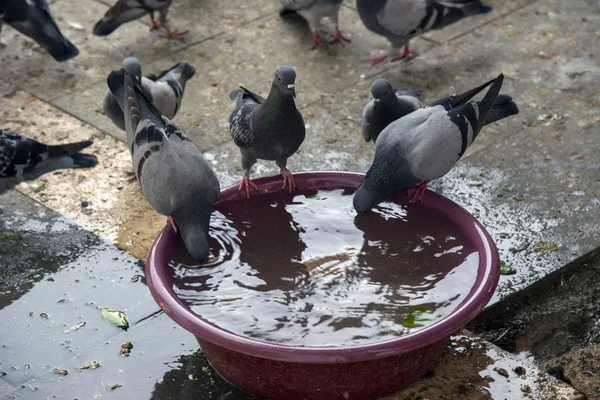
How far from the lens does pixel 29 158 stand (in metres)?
4.97

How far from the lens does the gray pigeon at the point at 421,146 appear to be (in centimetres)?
434

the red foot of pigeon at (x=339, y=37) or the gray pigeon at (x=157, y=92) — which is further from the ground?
the gray pigeon at (x=157, y=92)

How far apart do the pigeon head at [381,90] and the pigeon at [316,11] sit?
228 centimetres

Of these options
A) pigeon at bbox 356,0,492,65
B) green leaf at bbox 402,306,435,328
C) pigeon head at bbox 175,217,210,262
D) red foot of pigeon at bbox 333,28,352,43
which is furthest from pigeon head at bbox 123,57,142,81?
green leaf at bbox 402,306,435,328

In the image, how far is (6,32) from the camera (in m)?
7.79

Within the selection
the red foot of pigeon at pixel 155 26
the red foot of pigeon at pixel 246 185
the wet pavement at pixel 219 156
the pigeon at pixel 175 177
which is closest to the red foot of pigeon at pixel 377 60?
the wet pavement at pixel 219 156

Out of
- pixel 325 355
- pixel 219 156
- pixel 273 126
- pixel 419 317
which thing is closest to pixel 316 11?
pixel 219 156

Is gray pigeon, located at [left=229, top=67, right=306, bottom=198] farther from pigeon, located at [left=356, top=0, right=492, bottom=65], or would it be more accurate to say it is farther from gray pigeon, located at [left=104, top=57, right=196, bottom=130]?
pigeon, located at [left=356, top=0, right=492, bottom=65]

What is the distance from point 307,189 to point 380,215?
431 mm

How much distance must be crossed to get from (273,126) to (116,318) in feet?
4.33

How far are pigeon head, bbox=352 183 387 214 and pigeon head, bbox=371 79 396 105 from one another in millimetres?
894

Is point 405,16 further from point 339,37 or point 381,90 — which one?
point 381,90

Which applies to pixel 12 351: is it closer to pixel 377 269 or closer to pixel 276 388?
pixel 276 388

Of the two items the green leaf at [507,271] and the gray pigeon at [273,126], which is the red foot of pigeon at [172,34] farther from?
the green leaf at [507,271]
